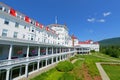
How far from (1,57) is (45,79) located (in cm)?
934

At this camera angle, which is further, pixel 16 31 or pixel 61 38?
pixel 61 38

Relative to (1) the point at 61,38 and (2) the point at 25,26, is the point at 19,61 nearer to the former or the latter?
(2) the point at 25,26

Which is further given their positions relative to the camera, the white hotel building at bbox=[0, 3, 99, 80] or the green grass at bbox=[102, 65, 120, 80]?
the green grass at bbox=[102, 65, 120, 80]

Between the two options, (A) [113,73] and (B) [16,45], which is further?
(A) [113,73]

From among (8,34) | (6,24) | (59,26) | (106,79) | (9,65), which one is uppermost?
(59,26)

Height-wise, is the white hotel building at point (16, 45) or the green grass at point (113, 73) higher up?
the white hotel building at point (16, 45)

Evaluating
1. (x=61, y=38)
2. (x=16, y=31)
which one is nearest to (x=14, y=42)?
(x=16, y=31)

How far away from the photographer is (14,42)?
18828 mm

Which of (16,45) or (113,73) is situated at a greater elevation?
(16,45)

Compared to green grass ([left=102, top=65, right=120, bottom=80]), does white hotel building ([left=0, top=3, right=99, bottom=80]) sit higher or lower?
higher

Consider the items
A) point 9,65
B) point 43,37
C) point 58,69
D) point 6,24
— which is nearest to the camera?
point 9,65

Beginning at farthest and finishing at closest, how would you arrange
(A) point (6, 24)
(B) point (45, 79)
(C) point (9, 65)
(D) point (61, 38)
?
(D) point (61, 38), (A) point (6, 24), (B) point (45, 79), (C) point (9, 65)

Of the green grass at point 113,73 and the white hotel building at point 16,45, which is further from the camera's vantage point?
the green grass at point 113,73

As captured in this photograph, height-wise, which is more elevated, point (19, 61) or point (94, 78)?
point (19, 61)
